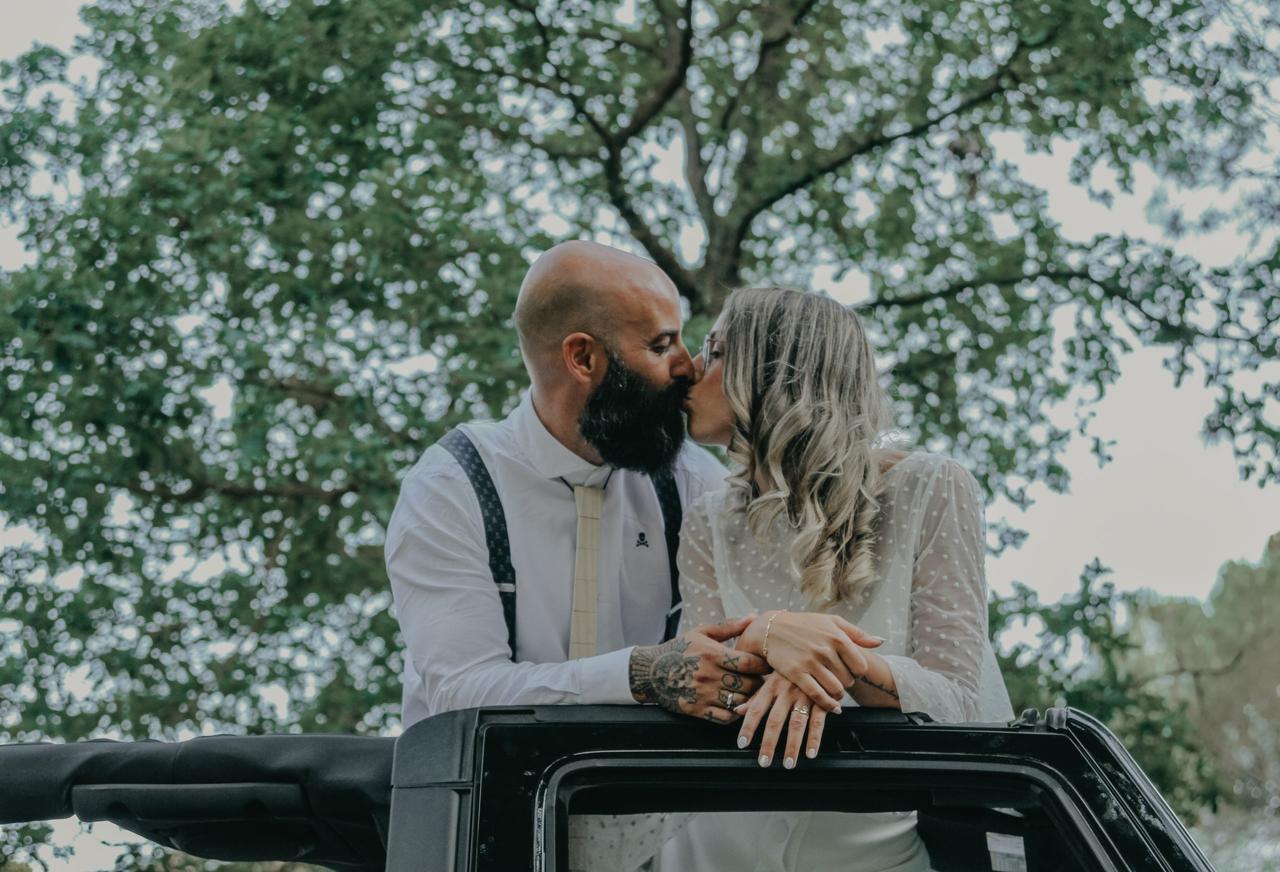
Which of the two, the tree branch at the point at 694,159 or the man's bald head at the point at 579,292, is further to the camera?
the tree branch at the point at 694,159

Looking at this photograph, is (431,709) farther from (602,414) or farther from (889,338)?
(889,338)

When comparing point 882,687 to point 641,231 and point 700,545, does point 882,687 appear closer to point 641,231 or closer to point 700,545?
point 700,545

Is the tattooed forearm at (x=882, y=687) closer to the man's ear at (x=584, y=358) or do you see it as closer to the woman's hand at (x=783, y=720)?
the woman's hand at (x=783, y=720)

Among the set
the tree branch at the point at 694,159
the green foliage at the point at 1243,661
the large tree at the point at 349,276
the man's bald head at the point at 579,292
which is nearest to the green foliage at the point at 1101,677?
the large tree at the point at 349,276

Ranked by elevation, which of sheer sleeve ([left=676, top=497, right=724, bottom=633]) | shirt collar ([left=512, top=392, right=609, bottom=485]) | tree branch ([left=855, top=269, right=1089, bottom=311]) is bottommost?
sheer sleeve ([left=676, top=497, right=724, bottom=633])

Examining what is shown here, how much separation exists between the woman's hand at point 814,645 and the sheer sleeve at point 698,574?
590mm

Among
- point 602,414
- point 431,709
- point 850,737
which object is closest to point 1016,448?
point 602,414

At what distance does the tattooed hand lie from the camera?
1.83 meters

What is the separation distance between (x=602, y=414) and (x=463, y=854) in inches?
66.6

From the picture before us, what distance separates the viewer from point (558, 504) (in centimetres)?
312

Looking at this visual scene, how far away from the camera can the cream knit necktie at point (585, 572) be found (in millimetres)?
2963

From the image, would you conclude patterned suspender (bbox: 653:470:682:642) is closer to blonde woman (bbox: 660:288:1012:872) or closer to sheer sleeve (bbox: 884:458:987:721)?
blonde woman (bbox: 660:288:1012:872)

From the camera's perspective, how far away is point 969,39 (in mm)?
8922

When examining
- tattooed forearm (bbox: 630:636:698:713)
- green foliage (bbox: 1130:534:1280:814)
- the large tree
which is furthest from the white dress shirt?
green foliage (bbox: 1130:534:1280:814)
